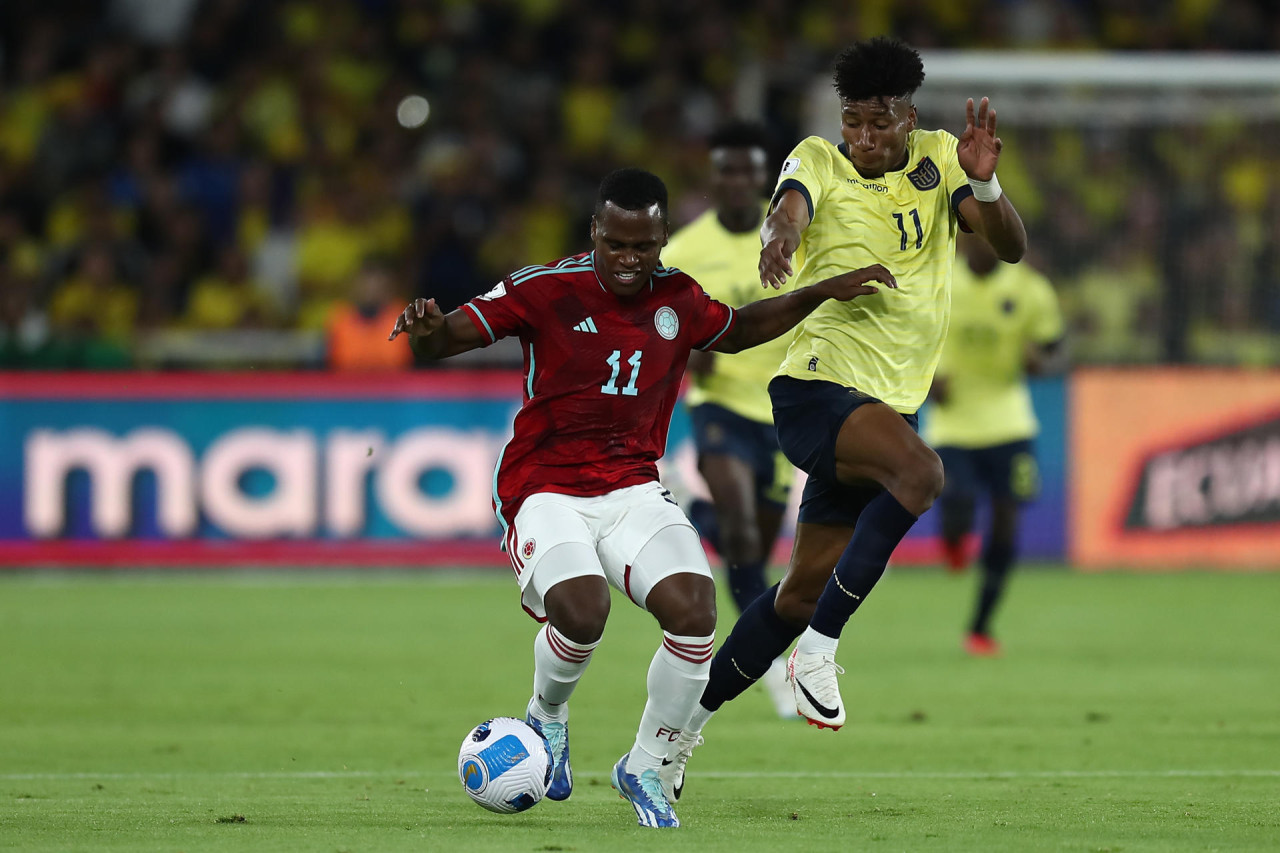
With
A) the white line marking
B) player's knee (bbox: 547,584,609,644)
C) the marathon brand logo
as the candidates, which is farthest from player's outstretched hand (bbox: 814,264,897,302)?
the marathon brand logo

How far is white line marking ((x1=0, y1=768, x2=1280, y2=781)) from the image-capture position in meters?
7.00

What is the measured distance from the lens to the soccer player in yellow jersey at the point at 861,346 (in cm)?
645

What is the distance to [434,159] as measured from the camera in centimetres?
1820

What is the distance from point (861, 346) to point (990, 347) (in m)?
5.67

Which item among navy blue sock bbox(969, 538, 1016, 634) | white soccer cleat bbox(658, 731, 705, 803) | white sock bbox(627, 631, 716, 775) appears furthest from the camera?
navy blue sock bbox(969, 538, 1016, 634)

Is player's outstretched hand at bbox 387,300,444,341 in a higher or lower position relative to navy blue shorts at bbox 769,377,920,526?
higher

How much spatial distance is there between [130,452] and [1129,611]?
744 centimetres

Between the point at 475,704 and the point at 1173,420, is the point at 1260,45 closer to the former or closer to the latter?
the point at 1173,420

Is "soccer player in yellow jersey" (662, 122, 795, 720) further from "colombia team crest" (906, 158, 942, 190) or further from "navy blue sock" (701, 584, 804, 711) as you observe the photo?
"colombia team crest" (906, 158, 942, 190)

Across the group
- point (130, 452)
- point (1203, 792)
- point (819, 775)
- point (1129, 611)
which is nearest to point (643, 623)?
point (1129, 611)

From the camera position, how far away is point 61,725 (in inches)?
329

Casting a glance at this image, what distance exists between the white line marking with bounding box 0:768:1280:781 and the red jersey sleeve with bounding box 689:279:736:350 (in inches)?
66.2

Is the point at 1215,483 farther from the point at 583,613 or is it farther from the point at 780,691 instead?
the point at 583,613

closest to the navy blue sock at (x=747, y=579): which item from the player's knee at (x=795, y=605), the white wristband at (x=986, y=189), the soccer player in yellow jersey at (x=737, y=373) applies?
the soccer player in yellow jersey at (x=737, y=373)
